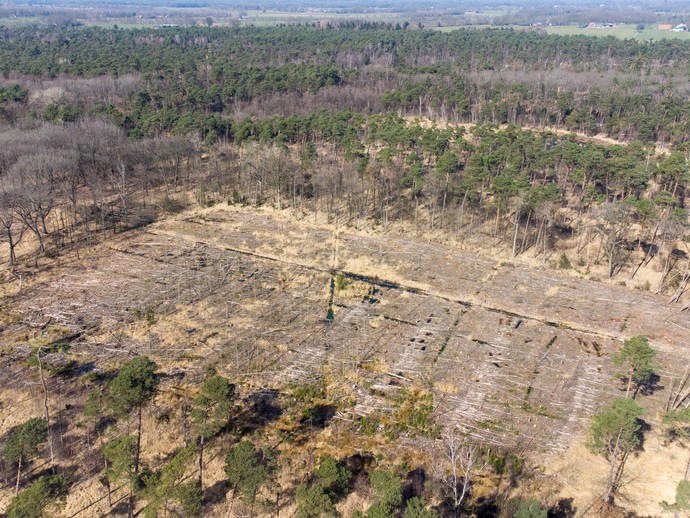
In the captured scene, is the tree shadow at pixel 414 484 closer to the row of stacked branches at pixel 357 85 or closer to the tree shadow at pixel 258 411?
the tree shadow at pixel 258 411

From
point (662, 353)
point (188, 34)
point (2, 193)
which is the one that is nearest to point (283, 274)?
point (2, 193)

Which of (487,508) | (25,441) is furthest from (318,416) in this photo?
(25,441)

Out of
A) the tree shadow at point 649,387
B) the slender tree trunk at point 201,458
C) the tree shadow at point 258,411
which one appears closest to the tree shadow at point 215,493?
the slender tree trunk at point 201,458

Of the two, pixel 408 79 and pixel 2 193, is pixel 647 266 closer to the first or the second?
pixel 2 193

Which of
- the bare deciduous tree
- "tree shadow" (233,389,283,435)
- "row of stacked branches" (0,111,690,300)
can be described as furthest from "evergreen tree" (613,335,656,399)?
"tree shadow" (233,389,283,435)

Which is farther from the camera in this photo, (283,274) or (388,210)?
(388,210)

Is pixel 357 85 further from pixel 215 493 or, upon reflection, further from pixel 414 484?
pixel 215 493

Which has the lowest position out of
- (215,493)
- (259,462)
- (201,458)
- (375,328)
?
(215,493)
